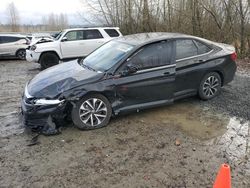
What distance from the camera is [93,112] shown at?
507cm

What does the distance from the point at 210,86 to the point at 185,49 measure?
1.10 meters

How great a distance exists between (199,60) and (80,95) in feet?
9.20

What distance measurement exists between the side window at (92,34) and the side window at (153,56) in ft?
24.1

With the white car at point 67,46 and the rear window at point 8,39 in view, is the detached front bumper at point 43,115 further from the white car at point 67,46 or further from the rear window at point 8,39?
the rear window at point 8,39

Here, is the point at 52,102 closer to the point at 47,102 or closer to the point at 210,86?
the point at 47,102

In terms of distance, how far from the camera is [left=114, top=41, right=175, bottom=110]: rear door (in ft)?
17.4

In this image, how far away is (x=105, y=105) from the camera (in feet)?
16.9

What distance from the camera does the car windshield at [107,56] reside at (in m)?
5.48

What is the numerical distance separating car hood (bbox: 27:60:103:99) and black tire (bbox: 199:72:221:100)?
2.47 m

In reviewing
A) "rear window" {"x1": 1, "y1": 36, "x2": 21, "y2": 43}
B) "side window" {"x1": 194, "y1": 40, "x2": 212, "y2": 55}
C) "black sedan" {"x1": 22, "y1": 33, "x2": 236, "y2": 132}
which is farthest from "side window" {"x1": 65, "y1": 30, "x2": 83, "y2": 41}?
"side window" {"x1": 194, "y1": 40, "x2": 212, "y2": 55}

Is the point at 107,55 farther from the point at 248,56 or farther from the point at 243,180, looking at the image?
the point at 248,56

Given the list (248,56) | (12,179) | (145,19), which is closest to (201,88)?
(12,179)

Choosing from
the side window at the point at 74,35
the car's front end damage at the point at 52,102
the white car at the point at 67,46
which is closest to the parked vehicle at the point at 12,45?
the white car at the point at 67,46

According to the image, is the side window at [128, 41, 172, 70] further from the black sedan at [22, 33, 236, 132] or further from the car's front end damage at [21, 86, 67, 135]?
the car's front end damage at [21, 86, 67, 135]
